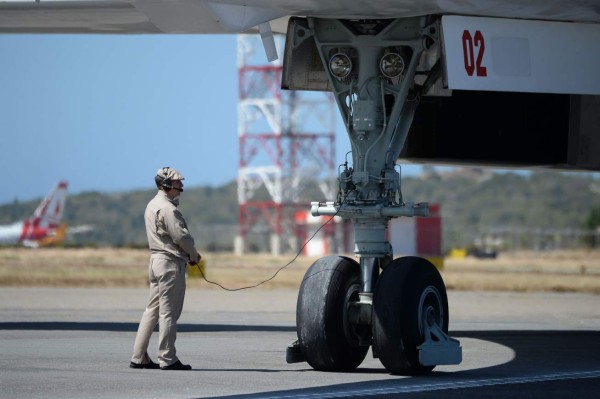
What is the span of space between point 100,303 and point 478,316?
27.8 ft

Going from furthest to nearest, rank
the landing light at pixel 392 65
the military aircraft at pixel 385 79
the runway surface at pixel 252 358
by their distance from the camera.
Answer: the landing light at pixel 392 65 < the military aircraft at pixel 385 79 < the runway surface at pixel 252 358

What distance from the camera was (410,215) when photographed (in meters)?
13.1

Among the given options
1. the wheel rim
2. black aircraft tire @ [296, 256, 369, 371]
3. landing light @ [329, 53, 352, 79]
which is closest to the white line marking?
the wheel rim

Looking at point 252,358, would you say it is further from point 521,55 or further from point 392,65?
point 521,55

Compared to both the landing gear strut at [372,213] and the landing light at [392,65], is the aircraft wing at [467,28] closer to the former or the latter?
the landing gear strut at [372,213]

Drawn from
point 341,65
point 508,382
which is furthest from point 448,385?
point 341,65

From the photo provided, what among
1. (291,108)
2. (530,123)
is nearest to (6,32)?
(530,123)

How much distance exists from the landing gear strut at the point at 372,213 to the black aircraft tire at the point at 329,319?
1 cm

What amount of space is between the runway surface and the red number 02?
313 cm

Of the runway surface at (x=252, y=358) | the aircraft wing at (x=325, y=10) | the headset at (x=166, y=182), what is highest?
the aircraft wing at (x=325, y=10)

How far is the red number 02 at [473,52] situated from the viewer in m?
13.2

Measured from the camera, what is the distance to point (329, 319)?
13.0 m

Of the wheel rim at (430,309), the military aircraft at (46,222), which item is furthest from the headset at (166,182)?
the military aircraft at (46,222)

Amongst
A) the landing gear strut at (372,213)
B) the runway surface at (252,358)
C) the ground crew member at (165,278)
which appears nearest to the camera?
the runway surface at (252,358)
